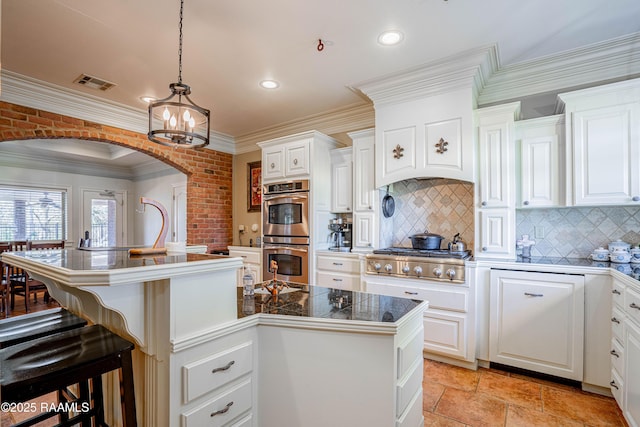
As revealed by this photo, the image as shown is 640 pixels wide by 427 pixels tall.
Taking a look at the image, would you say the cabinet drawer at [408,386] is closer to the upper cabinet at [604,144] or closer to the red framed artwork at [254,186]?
the upper cabinet at [604,144]

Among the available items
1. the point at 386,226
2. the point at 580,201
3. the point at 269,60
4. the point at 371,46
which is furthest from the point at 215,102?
the point at 580,201

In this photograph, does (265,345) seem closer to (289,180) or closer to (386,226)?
(386,226)

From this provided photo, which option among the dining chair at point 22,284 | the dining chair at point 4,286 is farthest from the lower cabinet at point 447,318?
the dining chair at point 4,286

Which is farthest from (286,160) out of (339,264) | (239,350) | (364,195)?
(239,350)

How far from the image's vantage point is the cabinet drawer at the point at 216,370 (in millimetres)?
1302

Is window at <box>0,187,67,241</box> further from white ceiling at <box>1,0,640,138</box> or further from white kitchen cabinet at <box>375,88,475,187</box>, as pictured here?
white kitchen cabinet at <box>375,88,475,187</box>

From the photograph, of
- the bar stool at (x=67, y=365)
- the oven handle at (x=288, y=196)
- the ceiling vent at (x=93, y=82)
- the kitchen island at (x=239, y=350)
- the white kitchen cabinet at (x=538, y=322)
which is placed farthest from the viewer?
the oven handle at (x=288, y=196)

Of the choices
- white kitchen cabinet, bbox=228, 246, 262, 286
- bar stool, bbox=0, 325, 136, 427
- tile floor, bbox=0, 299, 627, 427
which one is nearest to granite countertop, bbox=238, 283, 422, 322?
bar stool, bbox=0, 325, 136, 427

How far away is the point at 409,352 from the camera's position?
1.54 metres

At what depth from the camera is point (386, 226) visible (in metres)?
3.60

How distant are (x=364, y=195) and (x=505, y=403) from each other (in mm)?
2147

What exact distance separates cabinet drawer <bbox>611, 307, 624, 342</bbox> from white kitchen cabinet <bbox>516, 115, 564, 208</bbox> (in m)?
0.89

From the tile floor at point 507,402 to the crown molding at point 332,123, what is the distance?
2.82 m

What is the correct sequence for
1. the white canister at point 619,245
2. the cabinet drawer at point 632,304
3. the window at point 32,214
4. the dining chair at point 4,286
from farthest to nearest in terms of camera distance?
1. the window at point 32,214
2. the dining chair at point 4,286
3. the white canister at point 619,245
4. the cabinet drawer at point 632,304
